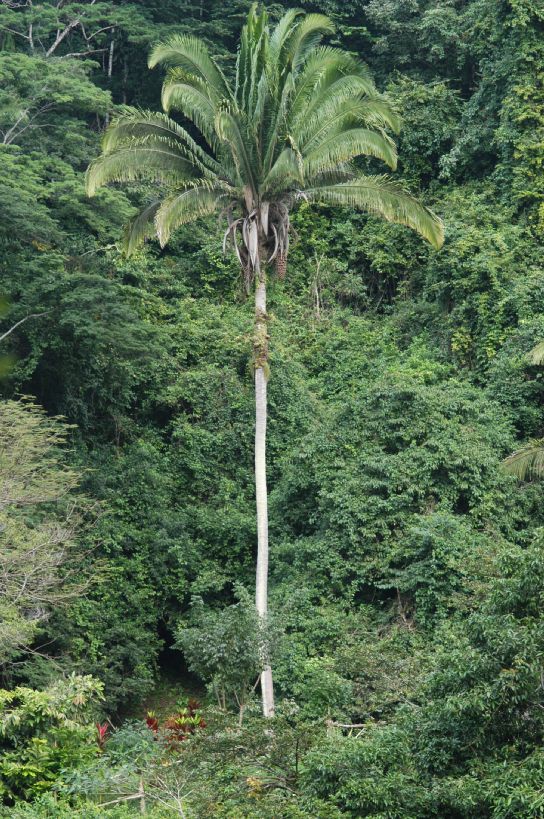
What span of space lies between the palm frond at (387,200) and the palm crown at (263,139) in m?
0.01

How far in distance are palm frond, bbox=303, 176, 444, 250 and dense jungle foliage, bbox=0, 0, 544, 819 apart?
2807 millimetres

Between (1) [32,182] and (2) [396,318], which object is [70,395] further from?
(2) [396,318]

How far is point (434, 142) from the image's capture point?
2806cm

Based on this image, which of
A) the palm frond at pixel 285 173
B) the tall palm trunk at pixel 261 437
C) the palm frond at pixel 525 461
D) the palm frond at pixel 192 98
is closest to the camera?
the palm frond at pixel 285 173

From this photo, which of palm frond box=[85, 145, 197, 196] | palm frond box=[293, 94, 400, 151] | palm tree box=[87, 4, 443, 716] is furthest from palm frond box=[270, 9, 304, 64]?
palm frond box=[85, 145, 197, 196]

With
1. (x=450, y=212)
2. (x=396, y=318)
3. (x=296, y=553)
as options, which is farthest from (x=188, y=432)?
(x=450, y=212)

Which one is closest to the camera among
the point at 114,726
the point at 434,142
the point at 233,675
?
the point at 233,675

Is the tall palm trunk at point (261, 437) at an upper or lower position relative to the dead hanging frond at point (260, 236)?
lower

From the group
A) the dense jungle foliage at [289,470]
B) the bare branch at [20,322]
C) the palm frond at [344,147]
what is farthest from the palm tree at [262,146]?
the bare branch at [20,322]

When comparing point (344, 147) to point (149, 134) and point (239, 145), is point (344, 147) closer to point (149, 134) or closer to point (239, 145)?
point (239, 145)

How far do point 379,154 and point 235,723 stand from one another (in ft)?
28.5

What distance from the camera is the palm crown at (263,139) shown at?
17.7 metres

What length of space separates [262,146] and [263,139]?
0.35 ft

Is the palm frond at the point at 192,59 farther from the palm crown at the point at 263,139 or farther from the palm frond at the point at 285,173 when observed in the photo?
the palm frond at the point at 285,173
